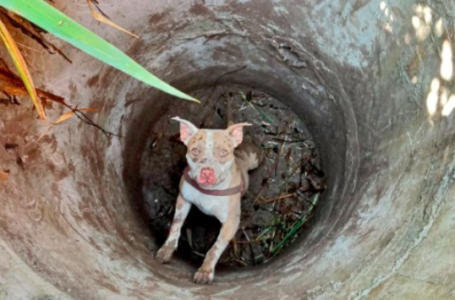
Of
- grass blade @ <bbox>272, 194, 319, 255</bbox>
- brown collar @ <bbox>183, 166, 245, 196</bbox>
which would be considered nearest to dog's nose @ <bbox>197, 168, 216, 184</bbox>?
brown collar @ <bbox>183, 166, 245, 196</bbox>

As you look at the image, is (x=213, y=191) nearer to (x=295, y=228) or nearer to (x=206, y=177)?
(x=206, y=177)

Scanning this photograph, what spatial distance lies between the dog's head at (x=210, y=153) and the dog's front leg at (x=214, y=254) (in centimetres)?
29

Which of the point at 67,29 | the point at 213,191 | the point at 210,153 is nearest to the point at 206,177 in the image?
the point at 210,153

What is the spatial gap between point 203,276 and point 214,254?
19 cm

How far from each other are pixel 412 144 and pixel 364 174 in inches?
14.5

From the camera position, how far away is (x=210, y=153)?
227 centimetres

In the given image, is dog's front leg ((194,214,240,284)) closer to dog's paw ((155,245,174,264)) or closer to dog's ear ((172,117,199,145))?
dog's paw ((155,245,174,264))

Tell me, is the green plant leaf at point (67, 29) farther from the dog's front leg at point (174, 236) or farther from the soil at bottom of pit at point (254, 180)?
the soil at bottom of pit at point (254, 180)

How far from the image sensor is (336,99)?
8.83 ft

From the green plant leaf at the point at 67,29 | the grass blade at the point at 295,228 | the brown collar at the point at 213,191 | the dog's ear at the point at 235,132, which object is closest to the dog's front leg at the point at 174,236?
the brown collar at the point at 213,191

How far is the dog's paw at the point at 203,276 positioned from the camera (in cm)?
225

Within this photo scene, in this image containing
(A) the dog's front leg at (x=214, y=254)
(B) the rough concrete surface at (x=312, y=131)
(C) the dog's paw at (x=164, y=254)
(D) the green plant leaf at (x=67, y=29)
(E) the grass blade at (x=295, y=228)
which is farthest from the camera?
(E) the grass blade at (x=295, y=228)

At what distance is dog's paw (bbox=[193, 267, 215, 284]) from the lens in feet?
7.38

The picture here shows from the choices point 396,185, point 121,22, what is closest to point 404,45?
point 396,185
